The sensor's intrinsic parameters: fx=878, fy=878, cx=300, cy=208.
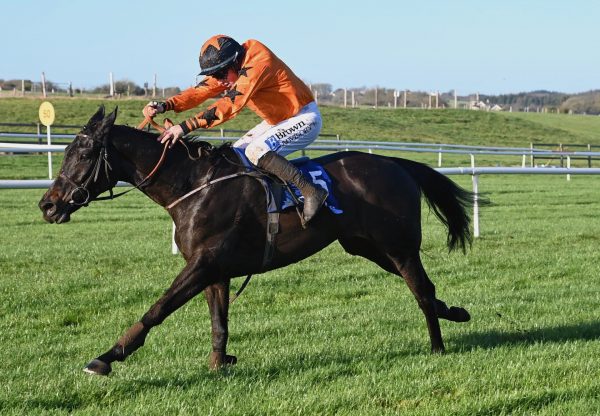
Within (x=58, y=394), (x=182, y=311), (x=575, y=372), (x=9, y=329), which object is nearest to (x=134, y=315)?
(x=182, y=311)

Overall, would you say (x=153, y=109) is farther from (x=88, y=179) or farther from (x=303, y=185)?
(x=303, y=185)

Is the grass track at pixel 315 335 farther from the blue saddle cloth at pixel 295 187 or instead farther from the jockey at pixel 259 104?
the jockey at pixel 259 104

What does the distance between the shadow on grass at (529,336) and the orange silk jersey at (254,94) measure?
2.07 m

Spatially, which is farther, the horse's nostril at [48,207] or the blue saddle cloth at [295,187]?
the blue saddle cloth at [295,187]

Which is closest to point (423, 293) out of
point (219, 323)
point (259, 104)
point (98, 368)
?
point (219, 323)

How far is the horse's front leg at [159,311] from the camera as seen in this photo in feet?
16.5

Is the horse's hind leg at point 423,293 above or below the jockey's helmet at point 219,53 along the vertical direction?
below

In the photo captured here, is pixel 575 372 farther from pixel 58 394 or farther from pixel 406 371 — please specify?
pixel 58 394

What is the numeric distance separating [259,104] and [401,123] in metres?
51.0

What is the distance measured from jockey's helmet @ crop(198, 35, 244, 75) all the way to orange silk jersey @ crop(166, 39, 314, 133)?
0.29 feet

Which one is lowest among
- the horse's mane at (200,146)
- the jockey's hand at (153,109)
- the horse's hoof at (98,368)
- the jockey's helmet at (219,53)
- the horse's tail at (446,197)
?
the horse's hoof at (98,368)

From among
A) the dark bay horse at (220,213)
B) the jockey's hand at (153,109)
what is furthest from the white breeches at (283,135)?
the jockey's hand at (153,109)

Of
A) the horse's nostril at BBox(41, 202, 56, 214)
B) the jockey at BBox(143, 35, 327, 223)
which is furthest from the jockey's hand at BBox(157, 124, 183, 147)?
the horse's nostril at BBox(41, 202, 56, 214)

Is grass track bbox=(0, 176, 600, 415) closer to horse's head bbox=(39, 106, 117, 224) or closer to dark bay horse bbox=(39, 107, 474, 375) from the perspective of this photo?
dark bay horse bbox=(39, 107, 474, 375)
